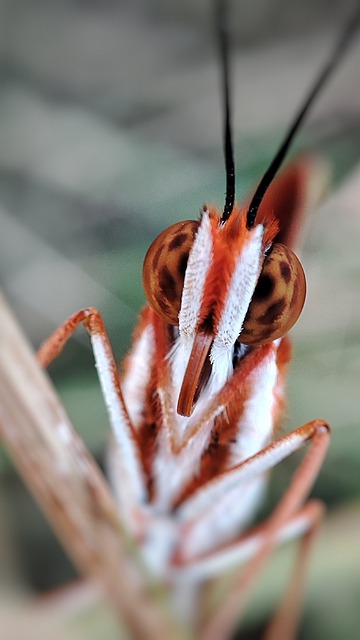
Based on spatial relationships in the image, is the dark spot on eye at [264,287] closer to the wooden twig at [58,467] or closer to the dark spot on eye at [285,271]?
the dark spot on eye at [285,271]

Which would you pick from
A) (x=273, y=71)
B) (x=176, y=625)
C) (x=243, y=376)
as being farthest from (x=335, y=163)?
(x=176, y=625)

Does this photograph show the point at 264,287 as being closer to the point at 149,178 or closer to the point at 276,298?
the point at 276,298

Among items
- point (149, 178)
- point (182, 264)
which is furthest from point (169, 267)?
point (149, 178)

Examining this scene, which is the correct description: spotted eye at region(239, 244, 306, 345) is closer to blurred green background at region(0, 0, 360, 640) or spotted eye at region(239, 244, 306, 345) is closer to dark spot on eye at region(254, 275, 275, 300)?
dark spot on eye at region(254, 275, 275, 300)

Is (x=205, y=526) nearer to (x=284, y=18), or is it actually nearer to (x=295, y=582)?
(x=295, y=582)

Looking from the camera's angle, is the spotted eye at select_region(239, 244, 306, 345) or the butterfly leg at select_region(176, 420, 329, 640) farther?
the butterfly leg at select_region(176, 420, 329, 640)

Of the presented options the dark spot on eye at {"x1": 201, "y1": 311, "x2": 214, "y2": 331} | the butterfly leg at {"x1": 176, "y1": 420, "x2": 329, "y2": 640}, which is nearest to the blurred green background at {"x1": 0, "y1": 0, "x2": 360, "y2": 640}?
the butterfly leg at {"x1": 176, "y1": 420, "x2": 329, "y2": 640}
